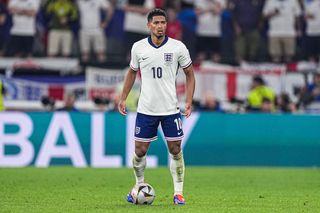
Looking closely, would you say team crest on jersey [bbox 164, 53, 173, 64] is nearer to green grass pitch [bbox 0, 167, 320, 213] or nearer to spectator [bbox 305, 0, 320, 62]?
green grass pitch [bbox 0, 167, 320, 213]

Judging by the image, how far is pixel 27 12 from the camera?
2520 cm

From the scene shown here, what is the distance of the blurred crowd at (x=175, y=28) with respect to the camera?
25234 millimetres

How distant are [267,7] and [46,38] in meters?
5.87

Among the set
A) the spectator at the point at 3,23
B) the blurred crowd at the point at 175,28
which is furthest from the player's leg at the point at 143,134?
the spectator at the point at 3,23

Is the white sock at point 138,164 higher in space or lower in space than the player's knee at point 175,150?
lower

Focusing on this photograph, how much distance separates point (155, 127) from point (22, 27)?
1344 centimetres

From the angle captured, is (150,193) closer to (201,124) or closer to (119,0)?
(201,124)

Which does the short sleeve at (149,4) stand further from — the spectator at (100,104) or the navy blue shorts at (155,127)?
the navy blue shorts at (155,127)

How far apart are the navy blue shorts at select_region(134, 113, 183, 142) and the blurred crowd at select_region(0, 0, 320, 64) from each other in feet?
42.4

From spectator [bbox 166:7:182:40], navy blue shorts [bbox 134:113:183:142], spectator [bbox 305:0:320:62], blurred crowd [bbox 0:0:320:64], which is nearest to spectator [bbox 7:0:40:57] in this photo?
blurred crowd [bbox 0:0:320:64]

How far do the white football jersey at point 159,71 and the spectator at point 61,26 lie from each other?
12967 mm

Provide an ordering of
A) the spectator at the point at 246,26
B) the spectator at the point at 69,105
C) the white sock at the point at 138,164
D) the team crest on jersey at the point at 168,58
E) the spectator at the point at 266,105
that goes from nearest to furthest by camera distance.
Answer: the team crest on jersey at the point at 168,58 → the white sock at the point at 138,164 → the spectator at the point at 69,105 → the spectator at the point at 266,105 → the spectator at the point at 246,26

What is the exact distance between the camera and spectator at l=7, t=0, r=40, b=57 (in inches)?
991

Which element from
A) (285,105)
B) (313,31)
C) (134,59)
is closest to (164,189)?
(134,59)
